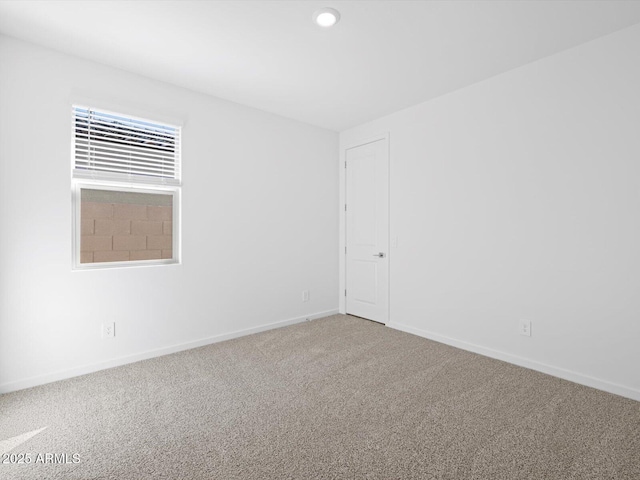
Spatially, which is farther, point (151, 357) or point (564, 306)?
point (151, 357)

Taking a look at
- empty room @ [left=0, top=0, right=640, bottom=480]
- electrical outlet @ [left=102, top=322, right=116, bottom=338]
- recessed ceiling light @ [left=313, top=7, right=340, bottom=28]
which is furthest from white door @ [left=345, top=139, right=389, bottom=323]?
electrical outlet @ [left=102, top=322, right=116, bottom=338]

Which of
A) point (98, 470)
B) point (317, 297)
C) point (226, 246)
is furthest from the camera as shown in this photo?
point (317, 297)

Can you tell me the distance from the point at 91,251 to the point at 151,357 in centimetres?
107

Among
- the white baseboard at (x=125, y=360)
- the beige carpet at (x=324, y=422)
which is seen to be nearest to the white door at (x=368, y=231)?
the white baseboard at (x=125, y=360)

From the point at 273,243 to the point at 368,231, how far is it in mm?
1220

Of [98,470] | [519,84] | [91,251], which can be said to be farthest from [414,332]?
[91,251]

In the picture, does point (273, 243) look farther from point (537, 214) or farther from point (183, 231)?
point (537, 214)

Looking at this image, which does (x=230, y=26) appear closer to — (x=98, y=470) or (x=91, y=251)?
(x=91, y=251)

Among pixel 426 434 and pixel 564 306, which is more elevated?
pixel 564 306

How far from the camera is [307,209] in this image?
4.27 metres

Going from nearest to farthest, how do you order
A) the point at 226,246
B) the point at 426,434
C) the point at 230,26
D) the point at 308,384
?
1. the point at 426,434
2. the point at 230,26
3. the point at 308,384
4. the point at 226,246

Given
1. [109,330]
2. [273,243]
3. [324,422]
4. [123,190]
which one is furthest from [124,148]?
[324,422]

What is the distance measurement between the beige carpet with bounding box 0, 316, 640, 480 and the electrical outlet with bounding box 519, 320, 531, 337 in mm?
302

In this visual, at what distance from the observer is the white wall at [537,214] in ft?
7.75
